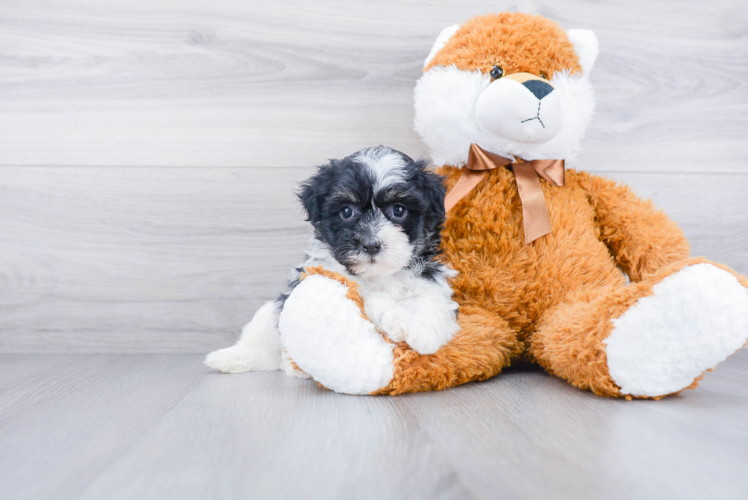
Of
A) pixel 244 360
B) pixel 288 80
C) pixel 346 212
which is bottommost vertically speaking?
pixel 244 360

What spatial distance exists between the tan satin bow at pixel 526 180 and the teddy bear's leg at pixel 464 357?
0.23m

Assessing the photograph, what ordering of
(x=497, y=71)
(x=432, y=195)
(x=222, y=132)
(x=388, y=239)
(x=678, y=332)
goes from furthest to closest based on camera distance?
1. (x=222, y=132)
2. (x=497, y=71)
3. (x=432, y=195)
4. (x=388, y=239)
5. (x=678, y=332)

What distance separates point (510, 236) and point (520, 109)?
0.30 metres

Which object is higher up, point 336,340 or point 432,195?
point 432,195

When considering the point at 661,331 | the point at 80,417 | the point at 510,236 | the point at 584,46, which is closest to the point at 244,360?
the point at 80,417

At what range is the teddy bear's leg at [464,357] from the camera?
3.39ft

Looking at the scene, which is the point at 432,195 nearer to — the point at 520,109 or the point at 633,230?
the point at 520,109

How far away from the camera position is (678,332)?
903 mm

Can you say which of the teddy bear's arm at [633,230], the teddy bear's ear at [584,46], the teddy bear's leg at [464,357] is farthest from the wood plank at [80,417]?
the teddy bear's ear at [584,46]

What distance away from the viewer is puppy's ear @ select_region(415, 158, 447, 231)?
3.67 feet

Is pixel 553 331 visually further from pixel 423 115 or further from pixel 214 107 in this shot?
pixel 214 107

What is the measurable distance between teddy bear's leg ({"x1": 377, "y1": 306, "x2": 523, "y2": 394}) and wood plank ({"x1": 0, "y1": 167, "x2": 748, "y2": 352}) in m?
0.67

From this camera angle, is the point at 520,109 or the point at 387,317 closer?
the point at 387,317

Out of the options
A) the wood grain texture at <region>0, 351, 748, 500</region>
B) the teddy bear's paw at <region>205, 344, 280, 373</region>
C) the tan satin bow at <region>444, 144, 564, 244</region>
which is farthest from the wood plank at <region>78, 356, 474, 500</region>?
the tan satin bow at <region>444, 144, 564, 244</region>
